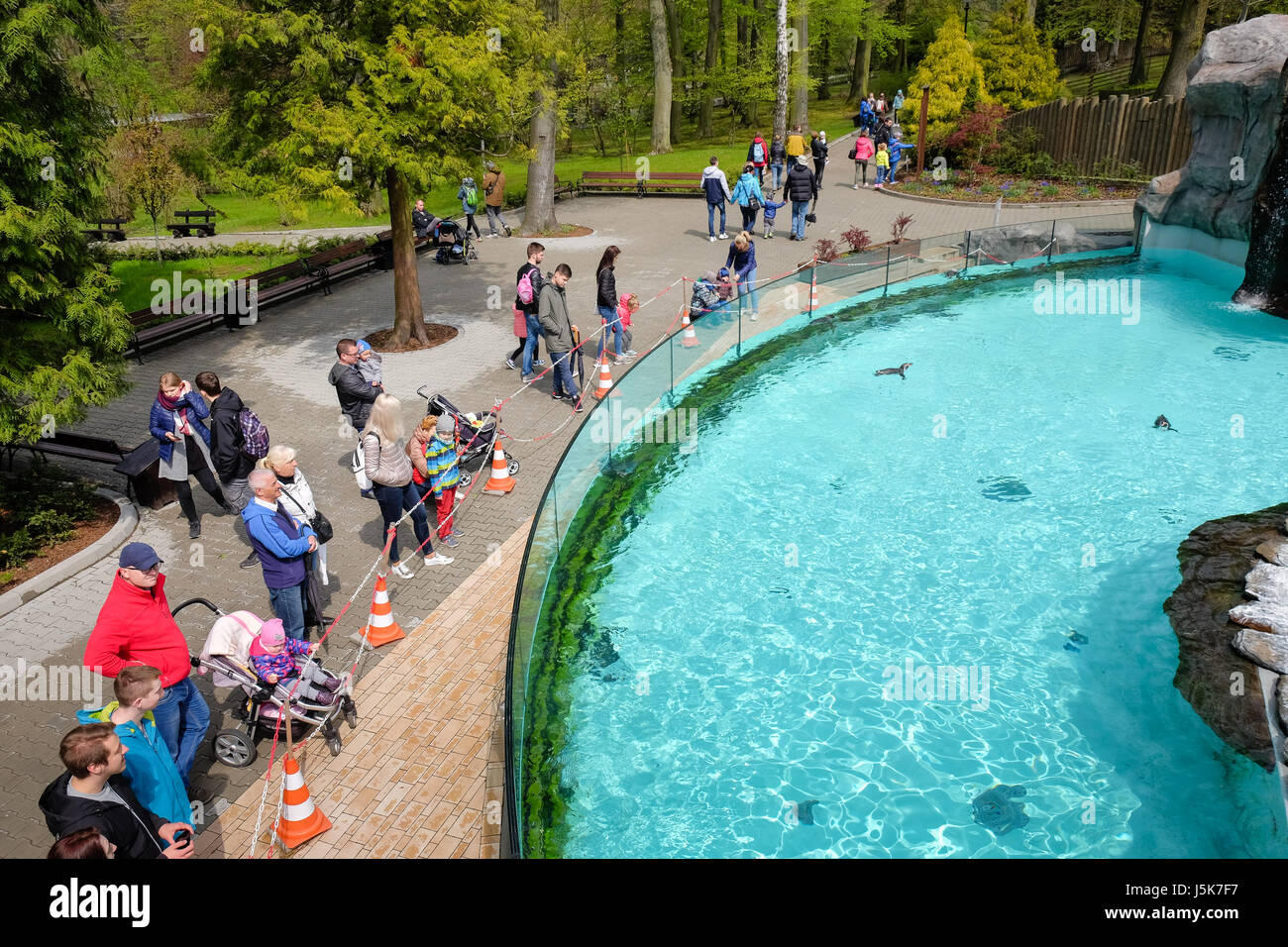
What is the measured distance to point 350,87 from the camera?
13711 millimetres

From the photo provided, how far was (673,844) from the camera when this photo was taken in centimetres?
658

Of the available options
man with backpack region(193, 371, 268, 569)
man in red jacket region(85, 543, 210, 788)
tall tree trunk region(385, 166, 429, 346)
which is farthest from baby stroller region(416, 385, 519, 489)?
tall tree trunk region(385, 166, 429, 346)

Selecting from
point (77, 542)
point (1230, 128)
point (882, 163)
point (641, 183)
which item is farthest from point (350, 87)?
point (882, 163)

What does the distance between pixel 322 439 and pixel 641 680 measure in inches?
268

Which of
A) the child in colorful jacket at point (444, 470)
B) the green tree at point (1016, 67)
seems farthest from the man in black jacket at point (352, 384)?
the green tree at point (1016, 67)

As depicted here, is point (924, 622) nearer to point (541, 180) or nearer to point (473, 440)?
point (473, 440)

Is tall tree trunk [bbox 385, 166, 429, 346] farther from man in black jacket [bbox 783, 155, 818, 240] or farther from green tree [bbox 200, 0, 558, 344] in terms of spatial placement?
man in black jacket [bbox 783, 155, 818, 240]

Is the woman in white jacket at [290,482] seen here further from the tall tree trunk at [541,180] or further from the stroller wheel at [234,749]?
the tall tree trunk at [541,180]

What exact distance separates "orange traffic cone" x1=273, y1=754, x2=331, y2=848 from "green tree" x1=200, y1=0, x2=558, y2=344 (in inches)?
400

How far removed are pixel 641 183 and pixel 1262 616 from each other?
26.0 meters

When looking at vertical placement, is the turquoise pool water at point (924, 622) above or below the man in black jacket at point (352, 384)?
below

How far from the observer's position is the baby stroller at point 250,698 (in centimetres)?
669

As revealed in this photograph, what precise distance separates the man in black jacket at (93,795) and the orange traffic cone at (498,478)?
649cm

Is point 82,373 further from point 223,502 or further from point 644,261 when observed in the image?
point 644,261
